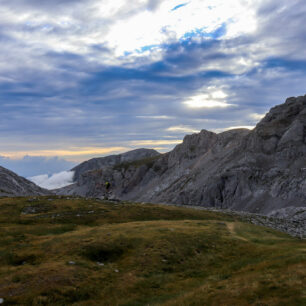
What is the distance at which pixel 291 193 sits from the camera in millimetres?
128000

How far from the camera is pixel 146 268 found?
3006 cm

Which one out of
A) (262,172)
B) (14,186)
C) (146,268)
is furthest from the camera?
(262,172)

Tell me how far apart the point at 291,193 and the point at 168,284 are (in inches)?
4641

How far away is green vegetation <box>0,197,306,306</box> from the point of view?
2120 centimetres

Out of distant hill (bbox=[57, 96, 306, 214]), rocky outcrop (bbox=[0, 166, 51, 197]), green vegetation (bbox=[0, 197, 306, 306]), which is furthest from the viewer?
rocky outcrop (bbox=[0, 166, 51, 197])

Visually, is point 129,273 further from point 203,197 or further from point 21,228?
point 203,197

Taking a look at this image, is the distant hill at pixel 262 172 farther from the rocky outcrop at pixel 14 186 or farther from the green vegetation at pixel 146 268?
the green vegetation at pixel 146 268

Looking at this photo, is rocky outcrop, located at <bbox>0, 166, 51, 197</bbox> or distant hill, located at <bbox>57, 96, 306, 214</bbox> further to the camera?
rocky outcrop, located at <bbox>0, 166, 51, 197</bbox>

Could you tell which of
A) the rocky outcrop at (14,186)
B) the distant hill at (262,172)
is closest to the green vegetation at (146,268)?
the distant hill at (262,172)

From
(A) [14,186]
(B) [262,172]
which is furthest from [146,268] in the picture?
(A) [14,186]

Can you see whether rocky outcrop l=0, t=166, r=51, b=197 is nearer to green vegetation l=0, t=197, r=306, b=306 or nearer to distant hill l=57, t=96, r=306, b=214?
distant hill l=57, t=96, r=306, b=214

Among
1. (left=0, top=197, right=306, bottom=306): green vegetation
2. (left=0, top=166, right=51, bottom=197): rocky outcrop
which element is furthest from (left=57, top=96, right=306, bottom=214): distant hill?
(left=0, top=197, right=306, bottom=306): green vegetation

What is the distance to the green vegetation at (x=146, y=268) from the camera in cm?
2120

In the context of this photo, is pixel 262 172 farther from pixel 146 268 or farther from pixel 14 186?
pixel 146 268
